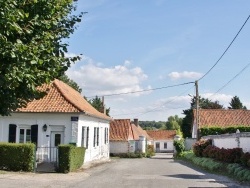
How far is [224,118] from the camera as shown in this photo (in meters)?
54.8

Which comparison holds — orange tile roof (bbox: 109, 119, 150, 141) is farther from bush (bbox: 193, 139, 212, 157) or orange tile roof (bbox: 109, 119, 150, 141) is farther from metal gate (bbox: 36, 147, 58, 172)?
metal gate (bbox: 36, 147, 58, 172)

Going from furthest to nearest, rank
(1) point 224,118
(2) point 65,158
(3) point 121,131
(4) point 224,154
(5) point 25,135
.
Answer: (3) point 121,131
(1) point 224,118
(5) point 25,135
(4) point 224,154
(2) point 65,158

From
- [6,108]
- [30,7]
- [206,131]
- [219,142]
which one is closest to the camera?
[30,7]

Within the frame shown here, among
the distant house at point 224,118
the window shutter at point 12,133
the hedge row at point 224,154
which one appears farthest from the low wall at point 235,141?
the distant house at point 224,118

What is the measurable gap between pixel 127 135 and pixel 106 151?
16.1 m

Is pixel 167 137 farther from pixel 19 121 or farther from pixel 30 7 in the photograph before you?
pixel 30 7

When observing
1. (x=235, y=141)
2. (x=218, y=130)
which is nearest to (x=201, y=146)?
(x=235, y=141)

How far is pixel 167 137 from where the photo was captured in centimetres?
11075

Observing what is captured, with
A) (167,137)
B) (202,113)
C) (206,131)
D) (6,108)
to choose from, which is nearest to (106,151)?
(206,131)

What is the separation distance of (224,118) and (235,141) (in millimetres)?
31831

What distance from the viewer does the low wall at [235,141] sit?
830 inches

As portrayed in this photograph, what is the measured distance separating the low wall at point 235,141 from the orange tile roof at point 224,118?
23.2 m

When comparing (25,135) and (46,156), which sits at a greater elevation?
(25,135)

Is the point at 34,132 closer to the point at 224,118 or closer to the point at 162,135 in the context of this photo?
the point at 224,118
